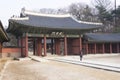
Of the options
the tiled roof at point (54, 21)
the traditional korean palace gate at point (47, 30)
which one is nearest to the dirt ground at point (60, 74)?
the traditional korean palace gate at point (47, 30)

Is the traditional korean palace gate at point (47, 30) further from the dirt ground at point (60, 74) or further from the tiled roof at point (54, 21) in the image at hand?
the dirt ground at point (60, 74)

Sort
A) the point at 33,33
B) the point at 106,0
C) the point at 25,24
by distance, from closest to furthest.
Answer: the point at 25,24
the point at 33,33
the point at 106,0

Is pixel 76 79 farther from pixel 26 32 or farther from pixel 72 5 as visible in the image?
pixel 72 5

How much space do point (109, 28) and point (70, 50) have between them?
37510 mm

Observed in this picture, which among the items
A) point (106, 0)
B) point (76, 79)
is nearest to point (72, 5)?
point (106, 0)

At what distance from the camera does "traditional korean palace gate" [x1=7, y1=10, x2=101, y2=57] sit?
33.1m

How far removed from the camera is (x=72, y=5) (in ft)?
273

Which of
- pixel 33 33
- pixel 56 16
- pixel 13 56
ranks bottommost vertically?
pixel 13 56

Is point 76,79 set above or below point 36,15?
below

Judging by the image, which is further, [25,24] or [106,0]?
[106,0]

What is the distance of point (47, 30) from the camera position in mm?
35000

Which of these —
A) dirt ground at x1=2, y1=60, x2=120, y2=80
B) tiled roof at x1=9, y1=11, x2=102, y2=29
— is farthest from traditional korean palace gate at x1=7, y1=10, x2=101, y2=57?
dirt ground at x1=2, y1=60, x2=120, y2=80

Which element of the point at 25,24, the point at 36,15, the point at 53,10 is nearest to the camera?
the point at 25,24

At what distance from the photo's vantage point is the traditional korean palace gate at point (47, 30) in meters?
33.1
